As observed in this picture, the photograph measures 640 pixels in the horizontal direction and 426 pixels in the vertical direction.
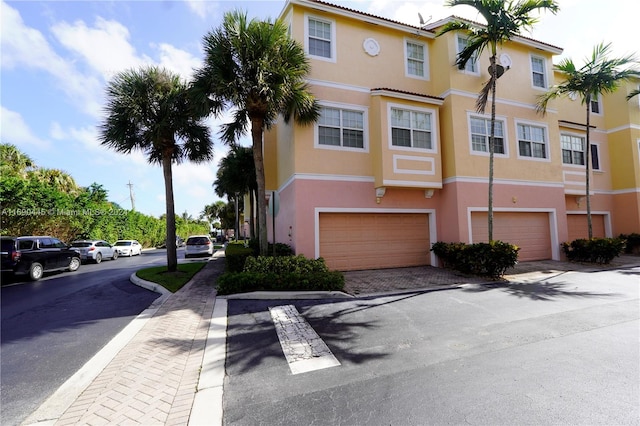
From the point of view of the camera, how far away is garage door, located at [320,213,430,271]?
11.6 metres

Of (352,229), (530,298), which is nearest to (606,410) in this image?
(530,298)

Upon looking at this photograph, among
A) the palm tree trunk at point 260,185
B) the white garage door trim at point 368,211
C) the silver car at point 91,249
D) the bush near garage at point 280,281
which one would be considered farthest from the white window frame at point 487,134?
the silver car at point 91,249

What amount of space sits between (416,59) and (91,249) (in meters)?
21.9

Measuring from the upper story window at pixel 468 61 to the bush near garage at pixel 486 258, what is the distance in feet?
24.3

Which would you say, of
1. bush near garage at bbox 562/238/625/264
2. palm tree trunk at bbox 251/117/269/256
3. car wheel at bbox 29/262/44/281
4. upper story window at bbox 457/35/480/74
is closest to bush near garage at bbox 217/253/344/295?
palm tree trunk at bbox 251/117/269/256

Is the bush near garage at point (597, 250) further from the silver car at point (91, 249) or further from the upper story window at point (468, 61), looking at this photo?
the silver car at point (91, 249)

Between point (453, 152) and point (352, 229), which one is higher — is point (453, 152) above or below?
above

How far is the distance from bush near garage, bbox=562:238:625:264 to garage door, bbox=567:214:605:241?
9.17 ft

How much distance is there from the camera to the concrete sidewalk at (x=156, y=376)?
10.7 feet

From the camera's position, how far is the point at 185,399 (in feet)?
11.7

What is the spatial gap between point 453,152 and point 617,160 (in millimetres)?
12494

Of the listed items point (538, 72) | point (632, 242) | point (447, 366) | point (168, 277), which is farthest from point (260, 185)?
point (632, 242)

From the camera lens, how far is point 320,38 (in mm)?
12000

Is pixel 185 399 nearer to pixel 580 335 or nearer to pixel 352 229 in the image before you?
pixel 580 335
